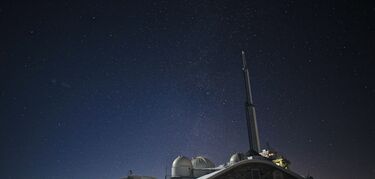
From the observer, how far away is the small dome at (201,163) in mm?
46969

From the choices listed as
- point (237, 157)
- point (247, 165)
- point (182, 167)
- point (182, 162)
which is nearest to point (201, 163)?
point (182, 162)

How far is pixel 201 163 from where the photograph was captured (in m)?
47.2

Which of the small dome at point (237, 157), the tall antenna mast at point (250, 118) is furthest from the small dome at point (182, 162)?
the tall antenna mast at point (250, 118)

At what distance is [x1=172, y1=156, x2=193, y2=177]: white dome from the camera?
4353 cm

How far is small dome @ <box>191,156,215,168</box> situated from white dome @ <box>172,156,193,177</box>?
2.61m

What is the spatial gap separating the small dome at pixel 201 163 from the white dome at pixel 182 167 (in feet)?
8.57

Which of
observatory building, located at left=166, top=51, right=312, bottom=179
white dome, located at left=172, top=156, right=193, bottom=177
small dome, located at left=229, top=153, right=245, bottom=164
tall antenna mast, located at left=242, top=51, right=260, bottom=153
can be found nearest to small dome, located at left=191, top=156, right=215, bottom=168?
observatory building, located at left=166, top=51, right=312, bottom=179

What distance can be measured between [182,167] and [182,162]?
810 millimetres

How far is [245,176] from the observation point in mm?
25922

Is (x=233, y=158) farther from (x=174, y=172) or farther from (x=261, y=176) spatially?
(x=261, y=176)

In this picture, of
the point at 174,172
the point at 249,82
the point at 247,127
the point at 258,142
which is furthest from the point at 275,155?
the point at 174,172

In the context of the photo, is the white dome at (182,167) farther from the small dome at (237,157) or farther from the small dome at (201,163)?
the small dome at (237,157)

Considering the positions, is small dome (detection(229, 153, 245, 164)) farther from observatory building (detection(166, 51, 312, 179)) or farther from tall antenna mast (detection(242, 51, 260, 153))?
tall antenna mast (detection(242, 51, 260, 153))

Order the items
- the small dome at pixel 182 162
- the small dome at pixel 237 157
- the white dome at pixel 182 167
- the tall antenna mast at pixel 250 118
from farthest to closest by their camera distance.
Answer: the tall antenna mast at pixel 250 118 < the small dome at pixel 237 157 < the small dome at pixel 182 162 < the white dome at pixel 182 167
